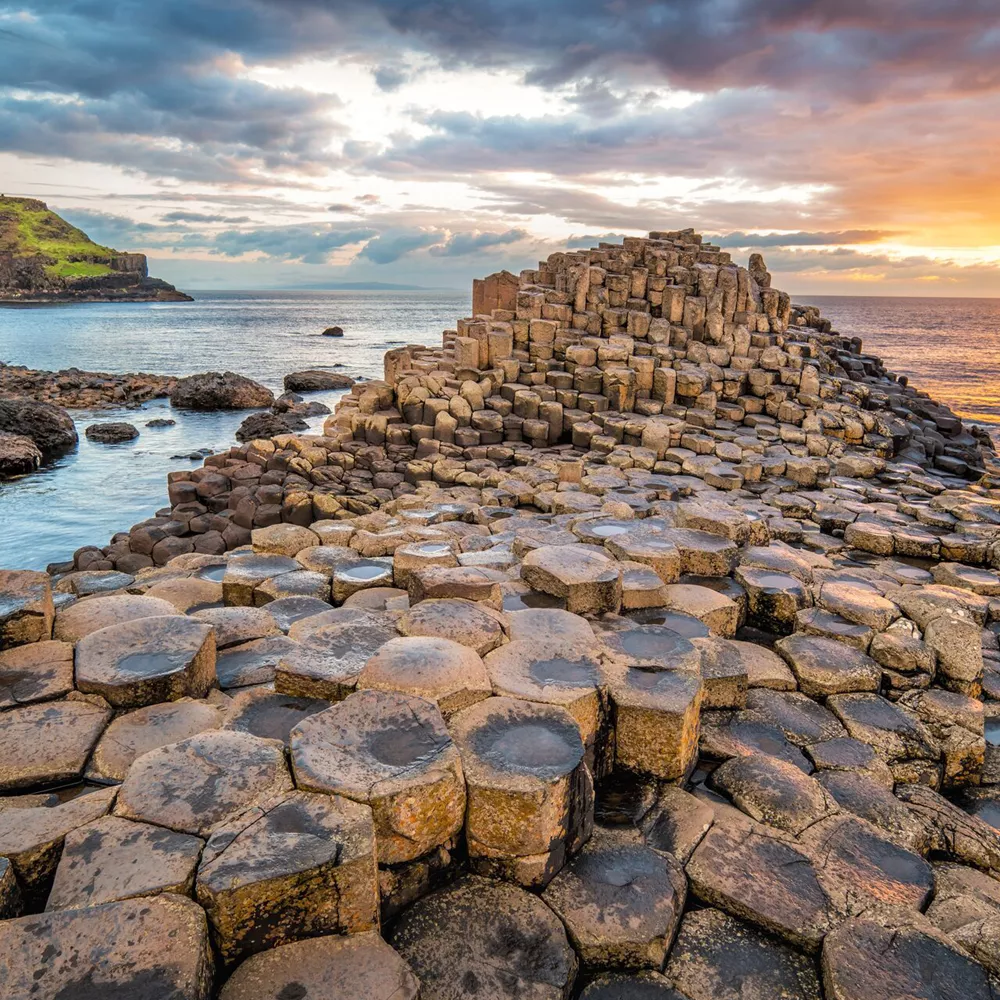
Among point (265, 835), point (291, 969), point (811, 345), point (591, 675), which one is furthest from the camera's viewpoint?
point (811, 345)

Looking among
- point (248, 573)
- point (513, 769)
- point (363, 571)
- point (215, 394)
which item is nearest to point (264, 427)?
point (215, 394)

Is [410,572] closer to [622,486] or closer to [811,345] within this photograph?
[622,486]

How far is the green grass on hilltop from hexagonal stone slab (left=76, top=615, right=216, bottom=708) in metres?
172

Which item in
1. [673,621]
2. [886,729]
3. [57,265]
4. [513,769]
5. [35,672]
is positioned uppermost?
[57,265]

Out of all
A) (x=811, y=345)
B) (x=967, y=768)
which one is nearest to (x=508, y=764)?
(x=967, y=768)

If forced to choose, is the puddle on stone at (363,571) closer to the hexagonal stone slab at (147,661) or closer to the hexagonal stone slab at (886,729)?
the hexagonal stone slab at (147,661)

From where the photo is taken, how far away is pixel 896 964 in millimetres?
2975

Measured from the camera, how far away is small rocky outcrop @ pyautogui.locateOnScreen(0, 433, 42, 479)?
2008 centimetres

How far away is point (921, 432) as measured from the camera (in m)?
17.7

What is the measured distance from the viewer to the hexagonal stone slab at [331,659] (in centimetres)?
401

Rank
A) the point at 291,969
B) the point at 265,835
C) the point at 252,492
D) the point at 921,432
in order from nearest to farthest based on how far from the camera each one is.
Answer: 1. the point at 291,969
2. the point at 265,835
3. the point at 252,492
4. the point at 921,432

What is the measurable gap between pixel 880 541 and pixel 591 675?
599 centimetres

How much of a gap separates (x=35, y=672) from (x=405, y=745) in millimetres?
2422

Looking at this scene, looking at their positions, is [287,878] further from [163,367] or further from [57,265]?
[57,265]
